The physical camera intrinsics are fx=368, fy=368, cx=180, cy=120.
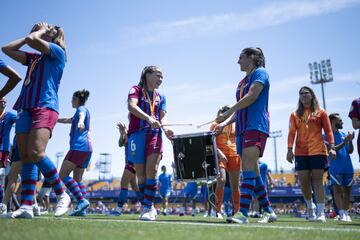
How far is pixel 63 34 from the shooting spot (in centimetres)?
531

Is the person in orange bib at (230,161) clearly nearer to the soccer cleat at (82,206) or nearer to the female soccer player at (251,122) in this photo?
the female soccer player at (251,122)

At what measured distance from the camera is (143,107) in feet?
20.7

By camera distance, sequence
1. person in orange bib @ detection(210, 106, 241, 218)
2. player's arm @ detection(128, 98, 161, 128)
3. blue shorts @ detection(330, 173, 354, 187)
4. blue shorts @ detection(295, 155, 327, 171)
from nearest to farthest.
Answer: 1. player's arm @ detection(128, 98, 161, 128)
2. blue shorts @ detection(295, 155, 327, 171)
3. person in orange bib @ detection(210, 106, 241, 218)
4. blue shorts @ detection(330, 173, 354, 187)

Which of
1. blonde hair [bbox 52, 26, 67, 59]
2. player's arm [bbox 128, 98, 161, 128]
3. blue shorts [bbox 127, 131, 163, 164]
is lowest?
blue shorts [bbox 127, 131, 163, 164]

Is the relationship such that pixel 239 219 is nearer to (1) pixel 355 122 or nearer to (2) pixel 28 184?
(1) pixel 355 122

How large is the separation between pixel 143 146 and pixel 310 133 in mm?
3442

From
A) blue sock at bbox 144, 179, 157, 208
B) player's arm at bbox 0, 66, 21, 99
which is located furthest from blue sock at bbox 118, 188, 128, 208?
player's arm at bbox 0, 66, 21, 99

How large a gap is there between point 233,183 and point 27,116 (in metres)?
4.59

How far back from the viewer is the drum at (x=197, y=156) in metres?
5.63

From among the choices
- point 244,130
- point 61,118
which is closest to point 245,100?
point 244,130

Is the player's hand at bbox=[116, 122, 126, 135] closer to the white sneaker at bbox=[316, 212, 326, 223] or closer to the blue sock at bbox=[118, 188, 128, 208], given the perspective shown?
the blue sock at bbox=[118, 188, 128, 208]

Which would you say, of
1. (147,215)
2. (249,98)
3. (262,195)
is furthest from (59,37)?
(262,195)

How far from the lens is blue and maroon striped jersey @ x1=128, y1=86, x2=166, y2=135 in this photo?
6.15m

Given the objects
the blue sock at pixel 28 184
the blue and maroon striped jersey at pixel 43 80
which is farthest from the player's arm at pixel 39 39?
the blue sock at pixel 28 184
